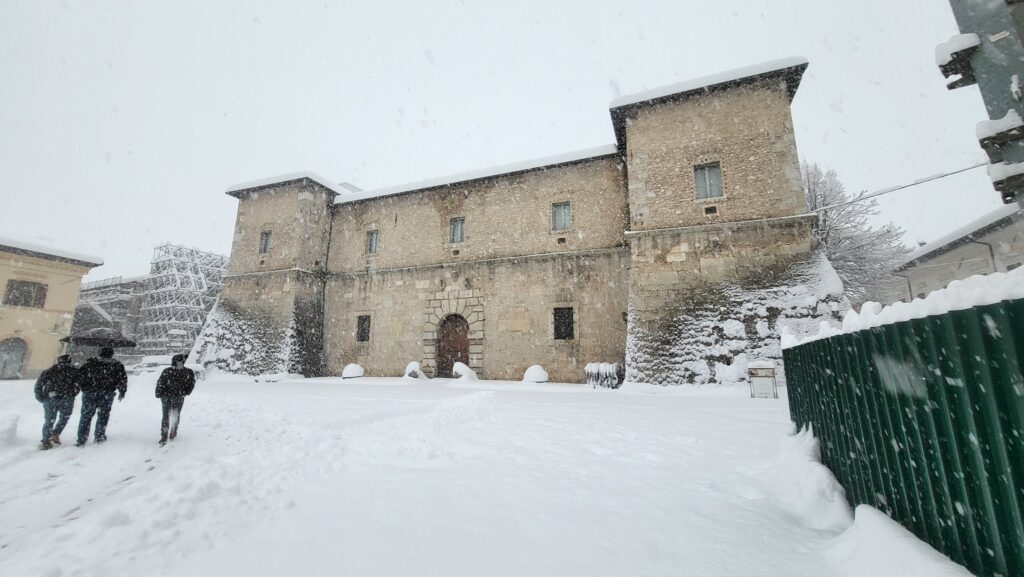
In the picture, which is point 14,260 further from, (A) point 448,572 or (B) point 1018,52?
(B) point 1018,52

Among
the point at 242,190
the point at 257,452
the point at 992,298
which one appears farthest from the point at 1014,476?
the point at 242,190

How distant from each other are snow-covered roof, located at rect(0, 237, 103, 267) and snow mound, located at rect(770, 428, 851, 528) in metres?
30.6

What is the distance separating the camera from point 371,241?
1681cm

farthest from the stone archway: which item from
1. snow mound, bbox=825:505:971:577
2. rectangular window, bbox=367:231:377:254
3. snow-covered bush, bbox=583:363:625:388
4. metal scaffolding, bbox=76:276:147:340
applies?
metal scaffolding, bbox=76:276:147:340

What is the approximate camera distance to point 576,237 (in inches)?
532

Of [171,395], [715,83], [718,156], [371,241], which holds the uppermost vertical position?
[715,83]

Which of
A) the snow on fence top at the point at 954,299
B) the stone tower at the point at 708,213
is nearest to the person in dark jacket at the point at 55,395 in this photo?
the snow on fence top at the point at 954,299

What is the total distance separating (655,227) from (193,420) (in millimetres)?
11302

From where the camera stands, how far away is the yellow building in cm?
1903

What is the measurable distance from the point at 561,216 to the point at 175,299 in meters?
27.5

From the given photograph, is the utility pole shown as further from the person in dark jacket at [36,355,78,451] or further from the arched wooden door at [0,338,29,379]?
the arched wooden door at [0,338,29,379]

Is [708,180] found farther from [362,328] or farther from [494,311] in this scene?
[362,328]

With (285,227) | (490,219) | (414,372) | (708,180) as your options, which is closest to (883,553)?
(708,180)

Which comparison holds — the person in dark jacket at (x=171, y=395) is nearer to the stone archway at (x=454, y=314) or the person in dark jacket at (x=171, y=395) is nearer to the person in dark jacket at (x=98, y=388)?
the person in dark jacket at (x=98, y=388)
